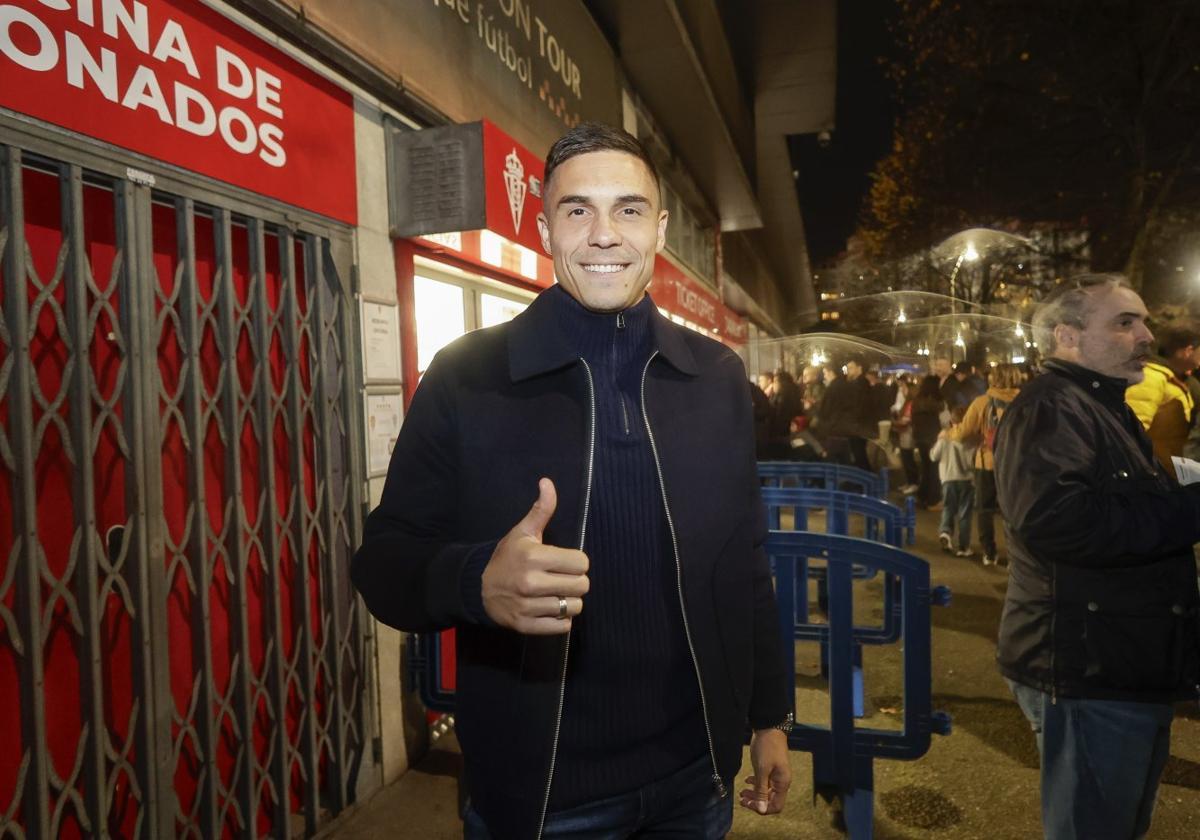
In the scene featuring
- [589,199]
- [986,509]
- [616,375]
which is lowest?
[986,509]

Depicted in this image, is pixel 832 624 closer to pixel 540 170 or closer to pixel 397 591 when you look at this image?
pixel 397 591

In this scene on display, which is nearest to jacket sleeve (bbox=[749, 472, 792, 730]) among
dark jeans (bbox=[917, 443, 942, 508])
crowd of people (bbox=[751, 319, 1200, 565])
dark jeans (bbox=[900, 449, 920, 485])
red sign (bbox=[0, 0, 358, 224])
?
red sign (bbox=[0, 0, 358, 224])

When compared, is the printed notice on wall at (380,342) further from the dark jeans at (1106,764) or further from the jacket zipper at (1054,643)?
the dark jeans at (1106,764)

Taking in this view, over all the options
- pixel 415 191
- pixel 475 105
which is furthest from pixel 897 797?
pixel 475 105

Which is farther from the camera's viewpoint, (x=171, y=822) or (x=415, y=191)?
(x=415, y=191)

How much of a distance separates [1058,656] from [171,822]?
2.96 m

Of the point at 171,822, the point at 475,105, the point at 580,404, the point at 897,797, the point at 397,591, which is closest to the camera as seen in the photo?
the point at 397,591

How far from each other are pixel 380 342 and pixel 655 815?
2.87 m

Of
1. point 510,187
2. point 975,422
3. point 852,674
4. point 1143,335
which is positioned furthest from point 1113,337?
point 975,422

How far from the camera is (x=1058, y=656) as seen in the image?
2312mm

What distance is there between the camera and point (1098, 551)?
2.19 m

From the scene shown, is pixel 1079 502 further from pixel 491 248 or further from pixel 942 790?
pixel 491 248

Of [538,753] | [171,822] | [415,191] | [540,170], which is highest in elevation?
[540,170]

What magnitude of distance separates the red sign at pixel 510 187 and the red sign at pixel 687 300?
2621 millimetres
